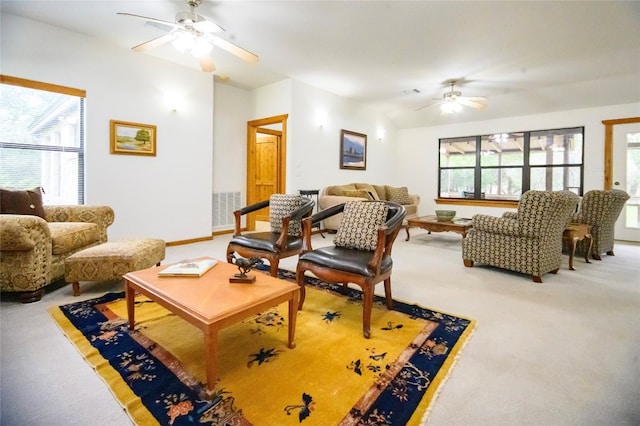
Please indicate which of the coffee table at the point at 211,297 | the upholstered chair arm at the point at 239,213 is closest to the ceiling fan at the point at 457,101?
the upholstered chair arm at the point at 239,213

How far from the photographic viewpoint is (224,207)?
226 inches

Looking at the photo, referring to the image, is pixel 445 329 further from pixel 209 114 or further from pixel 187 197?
pixel 209 114

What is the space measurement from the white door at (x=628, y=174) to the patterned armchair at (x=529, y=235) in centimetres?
344

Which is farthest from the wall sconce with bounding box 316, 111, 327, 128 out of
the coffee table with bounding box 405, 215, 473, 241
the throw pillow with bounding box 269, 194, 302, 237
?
the throw pillow with bounding box 269, 194, 302, 237

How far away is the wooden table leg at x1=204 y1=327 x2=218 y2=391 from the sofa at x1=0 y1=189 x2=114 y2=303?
194cm

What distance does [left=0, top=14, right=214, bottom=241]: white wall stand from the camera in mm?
3510

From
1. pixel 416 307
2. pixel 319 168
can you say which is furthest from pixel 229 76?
pixel 416 307

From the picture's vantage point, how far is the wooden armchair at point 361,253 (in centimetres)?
199

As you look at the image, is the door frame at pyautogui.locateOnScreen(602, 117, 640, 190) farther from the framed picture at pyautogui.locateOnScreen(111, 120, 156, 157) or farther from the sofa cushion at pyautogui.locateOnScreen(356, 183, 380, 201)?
the framed picture at pyautogui.locateOnScreen(111, 120, 156, 157)

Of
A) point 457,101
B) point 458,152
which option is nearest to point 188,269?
point 457,101

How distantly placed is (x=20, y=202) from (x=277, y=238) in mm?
2284

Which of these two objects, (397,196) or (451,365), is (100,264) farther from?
(397,196)

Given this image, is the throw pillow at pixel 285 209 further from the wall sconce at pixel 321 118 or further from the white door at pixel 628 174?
the white door at pixel 628 174

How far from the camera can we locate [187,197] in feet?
15.9
